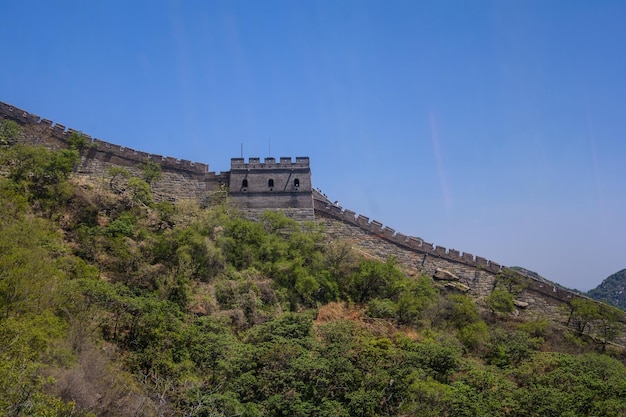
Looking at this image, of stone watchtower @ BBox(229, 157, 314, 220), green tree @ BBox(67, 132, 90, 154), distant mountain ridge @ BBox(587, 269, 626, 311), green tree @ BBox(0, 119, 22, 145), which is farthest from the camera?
distant mountain ridge @ BBox(587, 269, 626, 311)

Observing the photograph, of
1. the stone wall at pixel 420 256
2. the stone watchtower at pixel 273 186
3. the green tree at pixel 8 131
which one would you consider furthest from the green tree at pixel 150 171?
the stone wall at pixel 420 256

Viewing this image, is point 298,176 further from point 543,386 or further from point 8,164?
point 543,386

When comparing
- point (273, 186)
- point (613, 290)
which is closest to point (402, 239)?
point (273, 186)

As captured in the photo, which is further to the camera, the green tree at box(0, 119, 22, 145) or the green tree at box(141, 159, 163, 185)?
the green tree at box(141, 159, 163, 185)

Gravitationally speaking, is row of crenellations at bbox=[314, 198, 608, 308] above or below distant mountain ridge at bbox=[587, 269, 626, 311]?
below

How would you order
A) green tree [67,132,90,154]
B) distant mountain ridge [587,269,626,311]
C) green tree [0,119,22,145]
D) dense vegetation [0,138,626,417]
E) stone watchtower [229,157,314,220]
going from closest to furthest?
dense vegetation [0,138,626,417], green tree [0,119,22,145], green tree [67,132,90,154], stone watchtower [229,157,314,220], distant mountain ridge [587,269,626,311]

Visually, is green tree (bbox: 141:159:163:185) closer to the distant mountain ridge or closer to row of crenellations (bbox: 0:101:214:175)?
row of crenellations (bbox: 0:101:214:175)

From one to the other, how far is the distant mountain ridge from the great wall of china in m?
31.8

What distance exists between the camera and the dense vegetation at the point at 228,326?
14.8 meters

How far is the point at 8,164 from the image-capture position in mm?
24281

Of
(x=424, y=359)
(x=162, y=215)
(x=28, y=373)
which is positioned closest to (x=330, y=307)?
(x=424, y=359)

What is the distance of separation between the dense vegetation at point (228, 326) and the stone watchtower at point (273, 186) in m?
1.38

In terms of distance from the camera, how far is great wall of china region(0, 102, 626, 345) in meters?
27.6

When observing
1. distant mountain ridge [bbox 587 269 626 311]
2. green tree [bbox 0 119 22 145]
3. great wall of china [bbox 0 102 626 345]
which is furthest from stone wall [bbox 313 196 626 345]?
distant mountain ridge [bbox 587 269 626 311]
